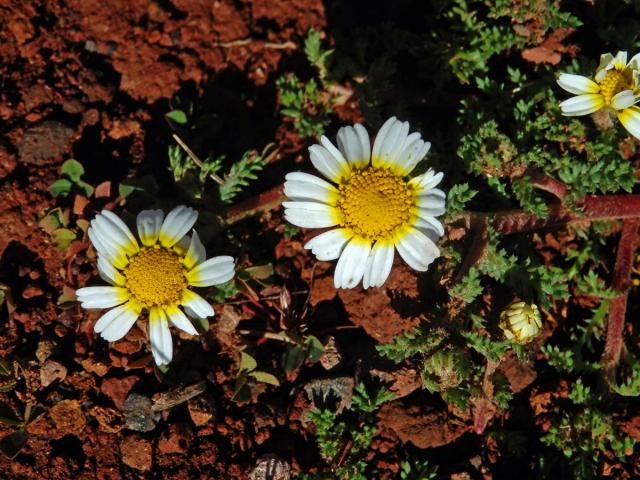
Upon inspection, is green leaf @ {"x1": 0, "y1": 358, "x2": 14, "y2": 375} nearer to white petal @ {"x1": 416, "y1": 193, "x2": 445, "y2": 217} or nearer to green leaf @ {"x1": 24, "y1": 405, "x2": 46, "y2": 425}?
green leaf @ {"x1": 24, "y1": 405, "x2": 46, "y2": 425}

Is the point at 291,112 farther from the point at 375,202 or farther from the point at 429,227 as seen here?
the point at 429,227

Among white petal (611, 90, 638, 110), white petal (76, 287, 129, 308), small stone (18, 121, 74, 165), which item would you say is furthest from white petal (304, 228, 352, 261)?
small stone (18, 121, 74, 165)

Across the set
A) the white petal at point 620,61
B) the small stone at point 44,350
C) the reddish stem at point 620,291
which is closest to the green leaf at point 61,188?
the small stone at point 44,350

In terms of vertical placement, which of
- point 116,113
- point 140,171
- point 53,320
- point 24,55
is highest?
point 24,55

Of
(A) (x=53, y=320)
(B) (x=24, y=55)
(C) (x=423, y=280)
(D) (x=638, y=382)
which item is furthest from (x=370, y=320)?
(B) (x=24, y=55)

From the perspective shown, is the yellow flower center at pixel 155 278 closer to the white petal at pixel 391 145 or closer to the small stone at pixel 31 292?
the small stone at pixel 31 292

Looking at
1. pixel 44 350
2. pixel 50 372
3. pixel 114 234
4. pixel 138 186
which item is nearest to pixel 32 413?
pixel 50 372

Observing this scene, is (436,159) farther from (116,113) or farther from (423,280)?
(116,113)
